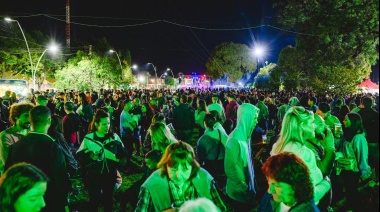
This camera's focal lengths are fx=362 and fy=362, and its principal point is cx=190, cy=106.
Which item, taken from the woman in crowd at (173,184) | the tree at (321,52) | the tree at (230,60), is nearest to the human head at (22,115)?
the woman in crowd at (173,184)

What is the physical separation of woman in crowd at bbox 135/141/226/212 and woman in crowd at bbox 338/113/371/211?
348cm

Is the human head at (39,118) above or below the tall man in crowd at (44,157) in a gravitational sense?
above

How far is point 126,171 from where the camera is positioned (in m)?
9.98

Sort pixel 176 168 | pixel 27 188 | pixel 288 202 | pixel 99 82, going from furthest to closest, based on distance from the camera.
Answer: pixel 99 82
pixel 176 168
pixel 288 202
pixel 27 188

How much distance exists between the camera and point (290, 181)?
2719mm

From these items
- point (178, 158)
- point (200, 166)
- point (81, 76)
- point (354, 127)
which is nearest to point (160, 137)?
point (200, 166)

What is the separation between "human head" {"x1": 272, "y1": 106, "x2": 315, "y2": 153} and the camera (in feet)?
13.1

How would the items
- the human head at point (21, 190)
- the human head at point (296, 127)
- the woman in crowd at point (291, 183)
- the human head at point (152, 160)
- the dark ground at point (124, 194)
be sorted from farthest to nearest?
the dark ground at point (124, 194) < the human head at point (152, 160) < the human head at point (296, 127) < the woman in crowd at point (291, 183) < the human head at point (21, 190)

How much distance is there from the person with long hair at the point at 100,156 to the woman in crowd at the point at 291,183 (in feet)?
10.5

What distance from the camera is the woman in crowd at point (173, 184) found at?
10.7 ft

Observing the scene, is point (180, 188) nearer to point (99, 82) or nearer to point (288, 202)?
point (288, 202)

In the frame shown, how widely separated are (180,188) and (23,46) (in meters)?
55.5

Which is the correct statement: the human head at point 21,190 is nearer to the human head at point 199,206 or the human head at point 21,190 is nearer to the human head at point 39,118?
the human head at point 199,206

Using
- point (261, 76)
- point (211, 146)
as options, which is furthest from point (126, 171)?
point (261, 76)
